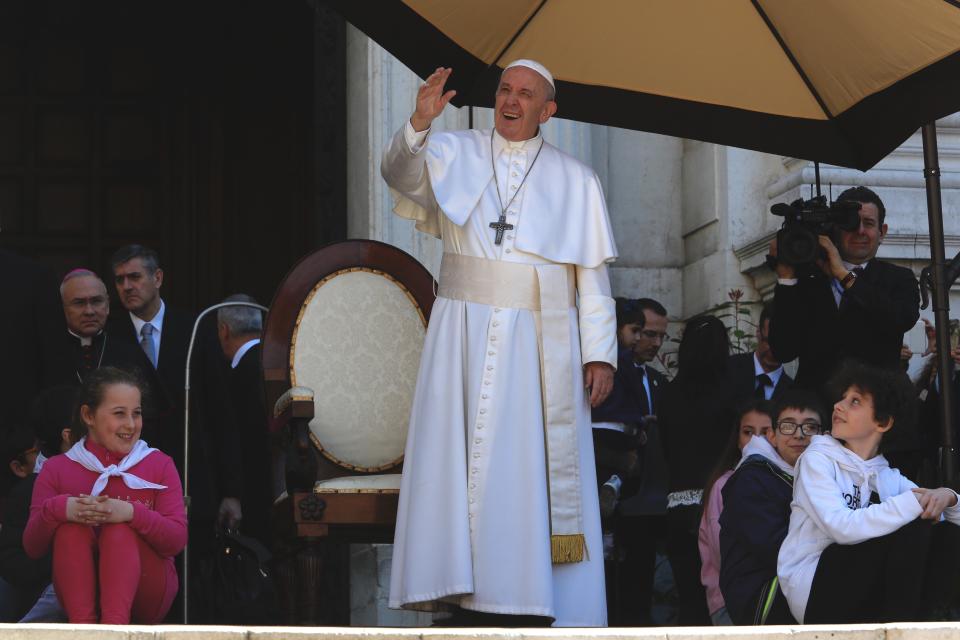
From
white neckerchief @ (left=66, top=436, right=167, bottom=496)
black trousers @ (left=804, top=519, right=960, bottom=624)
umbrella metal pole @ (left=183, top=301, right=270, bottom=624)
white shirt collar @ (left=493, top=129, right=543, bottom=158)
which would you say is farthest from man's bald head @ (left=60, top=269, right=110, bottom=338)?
black trousers @ (left=804, top=519, right=960, bottom=624)

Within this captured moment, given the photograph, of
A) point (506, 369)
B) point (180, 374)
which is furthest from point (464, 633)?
point (180, 374)

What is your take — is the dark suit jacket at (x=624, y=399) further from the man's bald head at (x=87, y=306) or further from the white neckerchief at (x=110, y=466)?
the man's bald head at (x=87, y=306)

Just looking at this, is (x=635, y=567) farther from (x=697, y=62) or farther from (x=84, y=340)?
(x=84, y=340)

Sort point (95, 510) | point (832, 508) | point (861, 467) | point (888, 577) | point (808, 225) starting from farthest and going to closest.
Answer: point (808, 225) < point (95, 510) < point (861, 467) < point (832, 508) < point (888, 577)

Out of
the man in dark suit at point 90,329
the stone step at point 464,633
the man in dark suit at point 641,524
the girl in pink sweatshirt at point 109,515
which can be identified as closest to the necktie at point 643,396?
the man in dark suit at point 641,524

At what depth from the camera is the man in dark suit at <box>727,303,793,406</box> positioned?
7652 mm

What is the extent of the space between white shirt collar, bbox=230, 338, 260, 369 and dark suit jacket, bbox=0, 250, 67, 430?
987 millimetres

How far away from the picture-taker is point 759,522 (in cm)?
614

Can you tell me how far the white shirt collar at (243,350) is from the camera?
26.4 ft

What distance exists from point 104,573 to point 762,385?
2.78m

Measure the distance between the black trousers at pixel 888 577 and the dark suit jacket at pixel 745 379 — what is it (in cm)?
186

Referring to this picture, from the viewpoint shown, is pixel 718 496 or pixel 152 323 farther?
pixel 152 323

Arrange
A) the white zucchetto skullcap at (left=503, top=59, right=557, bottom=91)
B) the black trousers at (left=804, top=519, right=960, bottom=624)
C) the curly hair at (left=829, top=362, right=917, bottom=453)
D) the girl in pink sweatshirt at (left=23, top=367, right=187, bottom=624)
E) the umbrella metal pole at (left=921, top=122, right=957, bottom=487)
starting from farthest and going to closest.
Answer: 1. the white zucchetto skullcap at (left=503, top=59, right=557, bottom=91)
2. the umbrella metal pole at (left=921, top=122, right=957, bottom=487)
3. the girl in pink sweatshirt at (left=23, top=367, right=187, bottom=624)
4. the curly hair at (left=829, top=362, right=917, bottom=453)
5. the black trousers at (left=804, top=519, right=960, bottom=624)

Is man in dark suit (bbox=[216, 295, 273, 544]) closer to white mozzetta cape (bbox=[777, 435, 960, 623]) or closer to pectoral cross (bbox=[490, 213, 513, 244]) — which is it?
pectoral cross (bbox=[490, 213, 513, 244])
